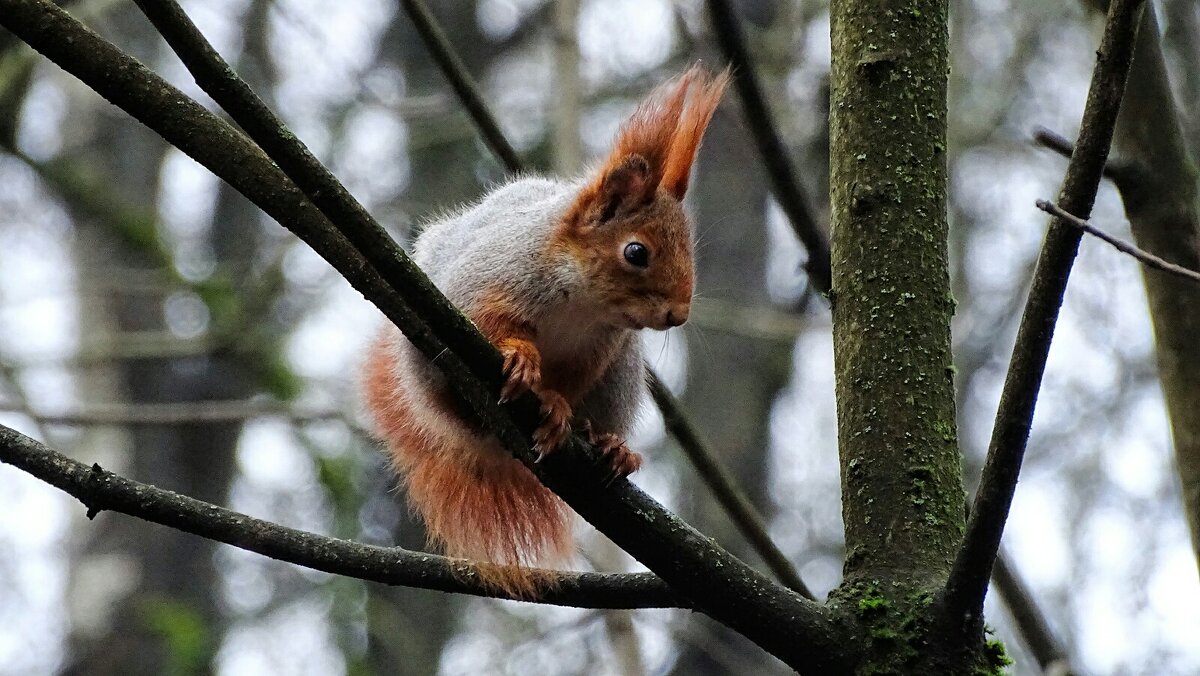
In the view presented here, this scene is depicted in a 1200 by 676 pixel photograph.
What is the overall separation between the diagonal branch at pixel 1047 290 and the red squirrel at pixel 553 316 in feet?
3.12

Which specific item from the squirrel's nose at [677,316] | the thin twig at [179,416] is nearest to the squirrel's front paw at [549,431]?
the squirrel's nose at [677,316]

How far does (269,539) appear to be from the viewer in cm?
191

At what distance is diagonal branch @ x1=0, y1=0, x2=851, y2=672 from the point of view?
147 centimetres

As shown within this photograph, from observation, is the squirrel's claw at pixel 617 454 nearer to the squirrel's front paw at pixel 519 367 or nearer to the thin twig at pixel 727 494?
the squirrel's front paw at pixel 519 367

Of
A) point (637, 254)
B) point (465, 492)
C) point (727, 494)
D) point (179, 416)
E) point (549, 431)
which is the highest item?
point (179, 416)

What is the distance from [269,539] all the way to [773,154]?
1.31 meters

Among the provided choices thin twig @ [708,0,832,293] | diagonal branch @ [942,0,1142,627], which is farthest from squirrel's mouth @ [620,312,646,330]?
diagonal branch @ [942,0,1142,627]

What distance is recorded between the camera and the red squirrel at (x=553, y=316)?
2.62 meters

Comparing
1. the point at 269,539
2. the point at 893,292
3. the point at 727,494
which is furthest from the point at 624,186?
the point at 269,539

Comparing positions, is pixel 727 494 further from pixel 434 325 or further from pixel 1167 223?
pixel 434 325

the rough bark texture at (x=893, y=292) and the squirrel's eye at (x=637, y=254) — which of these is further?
the squirrel's eye at (x=637, y=254)

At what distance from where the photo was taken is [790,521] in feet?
25.6

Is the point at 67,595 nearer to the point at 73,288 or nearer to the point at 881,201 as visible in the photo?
the point at 73,288

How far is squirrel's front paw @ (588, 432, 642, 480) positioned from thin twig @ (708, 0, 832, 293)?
54 centimetres
